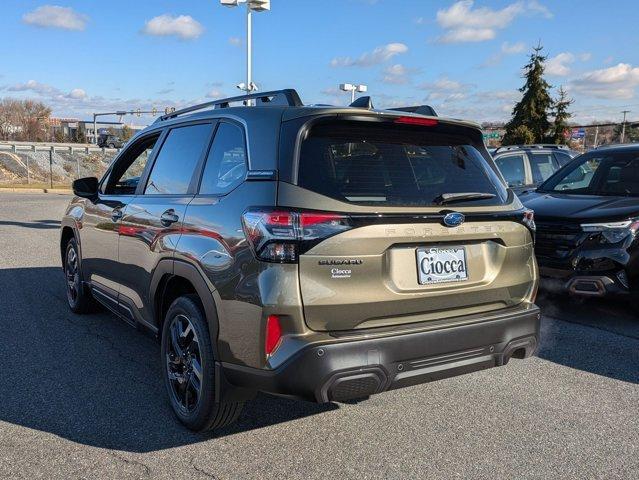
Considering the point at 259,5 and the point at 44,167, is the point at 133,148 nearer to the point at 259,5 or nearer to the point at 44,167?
the point at 259,5

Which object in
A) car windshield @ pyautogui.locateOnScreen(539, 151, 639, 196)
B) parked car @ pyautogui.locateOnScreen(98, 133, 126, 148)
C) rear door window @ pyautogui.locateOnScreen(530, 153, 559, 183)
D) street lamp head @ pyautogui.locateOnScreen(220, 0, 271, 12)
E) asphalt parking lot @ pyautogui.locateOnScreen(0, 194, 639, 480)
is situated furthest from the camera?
parked car @ pyautogui.locateOnScreen(98, 133, 126, 148)

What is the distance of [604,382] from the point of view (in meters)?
4.40

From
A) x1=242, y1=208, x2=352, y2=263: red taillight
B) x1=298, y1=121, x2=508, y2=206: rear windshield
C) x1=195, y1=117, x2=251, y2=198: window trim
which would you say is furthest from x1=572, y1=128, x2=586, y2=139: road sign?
x1=242, y1=208, x2=352, y2=263: red taillight

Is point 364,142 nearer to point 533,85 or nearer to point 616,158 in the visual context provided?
point 616,158

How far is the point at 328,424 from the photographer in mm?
3646

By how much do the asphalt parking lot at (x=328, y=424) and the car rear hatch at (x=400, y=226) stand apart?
0.79 m

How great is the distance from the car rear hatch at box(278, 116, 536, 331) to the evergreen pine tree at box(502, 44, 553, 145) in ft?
92.8

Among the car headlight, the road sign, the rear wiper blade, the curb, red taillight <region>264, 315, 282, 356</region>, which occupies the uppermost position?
the road sign

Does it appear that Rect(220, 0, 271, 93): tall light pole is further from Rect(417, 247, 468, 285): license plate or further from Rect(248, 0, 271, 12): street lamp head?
Rect(417, 247, 468, 285): license plate

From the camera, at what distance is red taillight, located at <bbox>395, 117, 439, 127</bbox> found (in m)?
3.35

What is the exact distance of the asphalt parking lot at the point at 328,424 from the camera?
3.13 metres

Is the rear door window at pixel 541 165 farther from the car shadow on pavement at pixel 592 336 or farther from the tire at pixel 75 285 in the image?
the tire at pixel 75 285

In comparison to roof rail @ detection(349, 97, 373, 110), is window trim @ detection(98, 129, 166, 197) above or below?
below

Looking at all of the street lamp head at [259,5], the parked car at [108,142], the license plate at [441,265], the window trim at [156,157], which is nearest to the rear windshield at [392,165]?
the license plate at [441,265]
